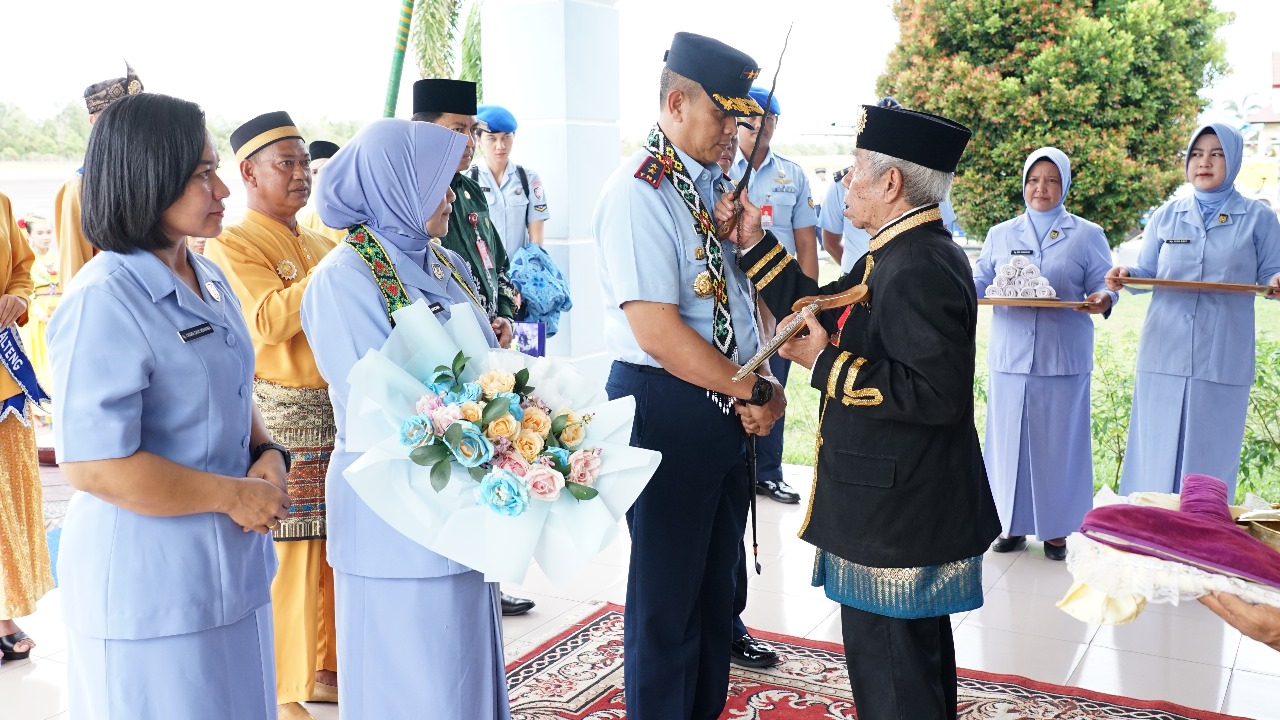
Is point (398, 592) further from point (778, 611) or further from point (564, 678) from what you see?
point (778, 611)

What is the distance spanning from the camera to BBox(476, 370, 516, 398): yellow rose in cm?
176

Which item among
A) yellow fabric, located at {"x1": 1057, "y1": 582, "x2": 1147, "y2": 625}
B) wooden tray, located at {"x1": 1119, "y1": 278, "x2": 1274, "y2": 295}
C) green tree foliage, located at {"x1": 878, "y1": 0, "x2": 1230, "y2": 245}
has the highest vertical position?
green tree foliage, located at {"x1": 878, "y1": 0, "x2": 1230, "y2": 245}

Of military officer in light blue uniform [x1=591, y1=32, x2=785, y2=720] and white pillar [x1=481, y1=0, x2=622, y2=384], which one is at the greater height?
white pillar [x1=481, y1=0, x2=622, y2=384]

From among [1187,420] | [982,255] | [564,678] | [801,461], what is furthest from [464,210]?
[801,461]

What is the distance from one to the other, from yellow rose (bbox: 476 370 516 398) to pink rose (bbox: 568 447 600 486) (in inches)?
6.6

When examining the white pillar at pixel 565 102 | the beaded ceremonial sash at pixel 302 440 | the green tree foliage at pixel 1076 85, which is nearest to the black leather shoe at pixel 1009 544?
the white pillar at pixel 565 102

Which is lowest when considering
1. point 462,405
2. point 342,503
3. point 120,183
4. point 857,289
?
point 342,503

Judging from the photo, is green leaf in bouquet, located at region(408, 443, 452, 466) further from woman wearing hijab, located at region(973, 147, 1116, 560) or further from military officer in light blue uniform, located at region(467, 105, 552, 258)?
woman wearing hijab, located at region(973, 147, 1116, 560)

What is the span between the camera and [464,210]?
3.50 metres

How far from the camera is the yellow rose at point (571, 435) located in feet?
5.95

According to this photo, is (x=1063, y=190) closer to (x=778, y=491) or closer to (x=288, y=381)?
(x=778, y=491)

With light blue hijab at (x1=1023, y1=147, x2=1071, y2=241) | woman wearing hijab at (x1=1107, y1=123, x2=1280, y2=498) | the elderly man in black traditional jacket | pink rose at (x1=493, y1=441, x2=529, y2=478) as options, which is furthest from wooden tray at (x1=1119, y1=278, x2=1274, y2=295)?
pink rose at (x1=493, y1=441, x2=529, y2=478)

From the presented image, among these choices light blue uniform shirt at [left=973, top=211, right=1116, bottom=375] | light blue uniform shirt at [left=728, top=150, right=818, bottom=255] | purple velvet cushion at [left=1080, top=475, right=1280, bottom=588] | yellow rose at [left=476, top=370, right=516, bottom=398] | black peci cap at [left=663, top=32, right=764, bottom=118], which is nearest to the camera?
purple velvet cushion at [left=1080, top=475, right=1280, bottom=588]

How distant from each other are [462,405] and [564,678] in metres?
1.95
